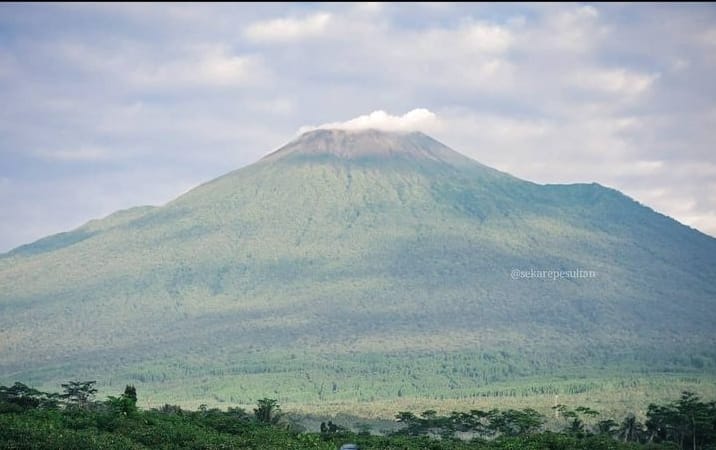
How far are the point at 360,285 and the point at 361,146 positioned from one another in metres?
55.9

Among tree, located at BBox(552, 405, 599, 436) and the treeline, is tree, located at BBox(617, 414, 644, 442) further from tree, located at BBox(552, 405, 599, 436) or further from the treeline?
tree, located at BBox(552, 405, 599, 436)

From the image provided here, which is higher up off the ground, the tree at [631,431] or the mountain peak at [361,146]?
the mountain peak at [361,146]

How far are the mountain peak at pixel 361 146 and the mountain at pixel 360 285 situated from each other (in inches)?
16.6

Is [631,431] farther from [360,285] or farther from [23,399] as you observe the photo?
[360,285]

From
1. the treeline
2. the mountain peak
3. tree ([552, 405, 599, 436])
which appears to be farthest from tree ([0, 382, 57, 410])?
the mountain peak

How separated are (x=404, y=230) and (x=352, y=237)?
309 inches

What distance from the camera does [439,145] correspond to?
7421 inches

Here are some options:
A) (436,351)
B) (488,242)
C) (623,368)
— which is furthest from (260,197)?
(623,368)

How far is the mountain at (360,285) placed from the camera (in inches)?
3922

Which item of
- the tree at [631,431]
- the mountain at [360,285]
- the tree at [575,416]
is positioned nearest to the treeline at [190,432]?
the tree at [575,416]

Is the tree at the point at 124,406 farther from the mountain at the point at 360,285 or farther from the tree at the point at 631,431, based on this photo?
the mountain at the point at 360,285

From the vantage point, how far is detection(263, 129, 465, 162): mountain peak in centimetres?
17700

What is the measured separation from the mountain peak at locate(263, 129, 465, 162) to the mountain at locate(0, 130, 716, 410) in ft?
1.38

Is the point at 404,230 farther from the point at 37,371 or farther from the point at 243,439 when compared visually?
the point at 243,439
